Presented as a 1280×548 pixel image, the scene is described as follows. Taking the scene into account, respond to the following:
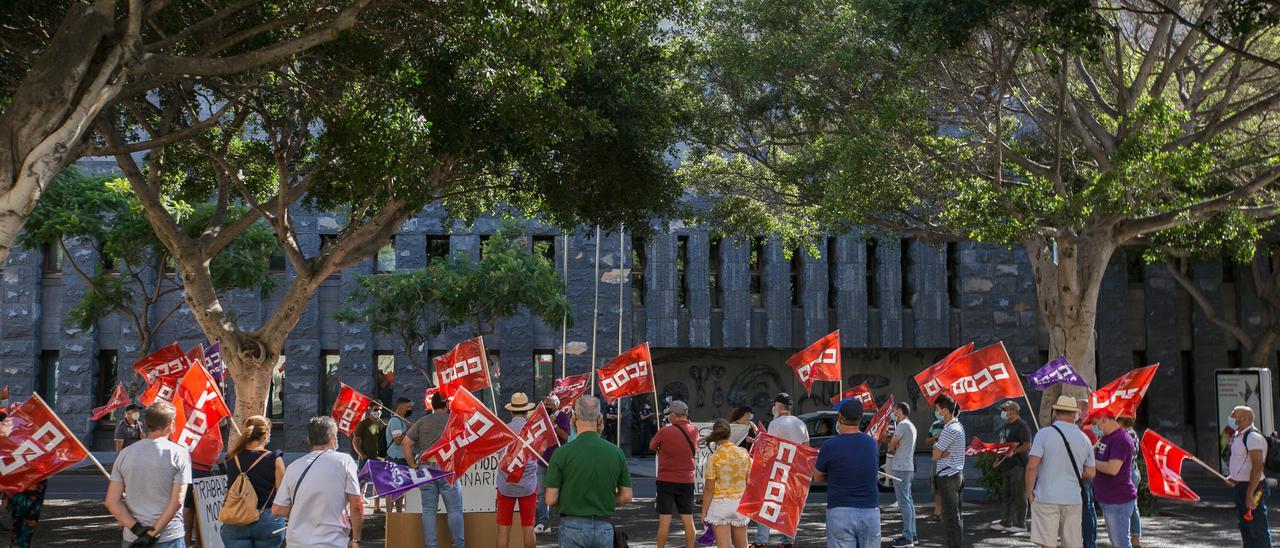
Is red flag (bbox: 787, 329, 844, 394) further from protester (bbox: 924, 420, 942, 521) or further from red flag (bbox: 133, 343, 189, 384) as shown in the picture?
red flag (bbox: 133, 343, 189, 384)

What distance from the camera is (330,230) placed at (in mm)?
32656

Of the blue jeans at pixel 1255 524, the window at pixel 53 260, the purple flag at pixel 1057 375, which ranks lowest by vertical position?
the blue jeans at pixel 1255 524

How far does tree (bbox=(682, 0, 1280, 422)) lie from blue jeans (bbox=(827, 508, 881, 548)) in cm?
752

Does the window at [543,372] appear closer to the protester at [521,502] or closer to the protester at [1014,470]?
the protester at [1014,470]

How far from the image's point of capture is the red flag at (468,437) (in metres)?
11.2

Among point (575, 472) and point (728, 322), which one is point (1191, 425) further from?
point (575, 472)

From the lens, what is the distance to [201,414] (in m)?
11.4

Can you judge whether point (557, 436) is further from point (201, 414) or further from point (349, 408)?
point (201, 414)

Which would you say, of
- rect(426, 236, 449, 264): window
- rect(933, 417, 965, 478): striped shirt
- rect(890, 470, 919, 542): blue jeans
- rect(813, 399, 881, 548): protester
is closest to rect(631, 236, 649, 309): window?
rect(426, 236, 449, 264): window

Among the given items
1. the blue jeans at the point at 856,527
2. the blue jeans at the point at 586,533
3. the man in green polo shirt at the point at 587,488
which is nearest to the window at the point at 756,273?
the blue jeans at the point at 856,527

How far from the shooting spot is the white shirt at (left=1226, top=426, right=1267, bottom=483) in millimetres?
11930

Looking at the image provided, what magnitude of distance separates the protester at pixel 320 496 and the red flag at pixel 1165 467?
8.26 meters

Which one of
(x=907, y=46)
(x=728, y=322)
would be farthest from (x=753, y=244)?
(x=907, y=46)

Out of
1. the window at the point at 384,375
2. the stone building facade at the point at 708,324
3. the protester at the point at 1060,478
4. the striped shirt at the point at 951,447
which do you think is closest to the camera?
the protester at the point at 1060,478
